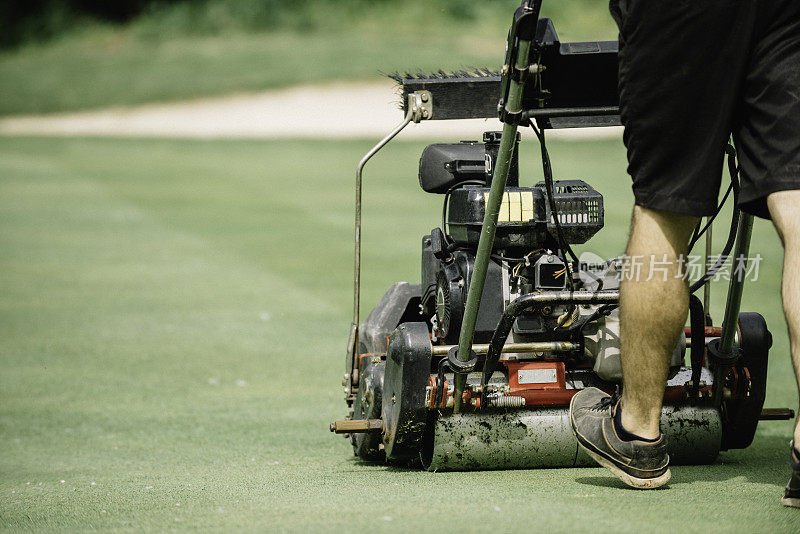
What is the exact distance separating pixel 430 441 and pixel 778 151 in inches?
→ 56.8

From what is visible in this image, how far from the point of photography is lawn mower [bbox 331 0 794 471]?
3328 mm

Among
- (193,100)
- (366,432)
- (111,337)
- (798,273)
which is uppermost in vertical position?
(798,273)

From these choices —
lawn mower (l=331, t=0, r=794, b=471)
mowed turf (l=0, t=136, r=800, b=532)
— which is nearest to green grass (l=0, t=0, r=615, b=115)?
mowed turf (l=0, t=136, r=800, b=532)

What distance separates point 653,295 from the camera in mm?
2834

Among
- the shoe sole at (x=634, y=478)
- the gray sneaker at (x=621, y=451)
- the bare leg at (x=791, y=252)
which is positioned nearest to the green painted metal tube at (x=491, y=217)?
the gray sneaker at (x=621, y=451)

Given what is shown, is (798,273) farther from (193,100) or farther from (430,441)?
(193,100)

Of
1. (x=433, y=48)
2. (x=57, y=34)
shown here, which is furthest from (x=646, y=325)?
(x=57, y=34)

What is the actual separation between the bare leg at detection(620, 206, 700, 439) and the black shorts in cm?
8

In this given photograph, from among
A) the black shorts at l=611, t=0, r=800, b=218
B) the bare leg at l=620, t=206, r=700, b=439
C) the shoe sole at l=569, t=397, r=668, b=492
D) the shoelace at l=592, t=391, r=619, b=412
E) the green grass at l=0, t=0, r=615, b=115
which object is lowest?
the green grass at l=0, t=0, r=615, b=115

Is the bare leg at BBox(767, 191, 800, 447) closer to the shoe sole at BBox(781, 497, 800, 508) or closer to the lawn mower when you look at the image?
the shoe sole at BBox(781, 497, 800, 508)

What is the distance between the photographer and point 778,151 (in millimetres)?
2730

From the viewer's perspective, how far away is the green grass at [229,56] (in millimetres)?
30688

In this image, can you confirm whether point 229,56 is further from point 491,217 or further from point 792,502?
point 792,502

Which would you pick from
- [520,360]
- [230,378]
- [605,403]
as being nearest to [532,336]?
[520,360]
